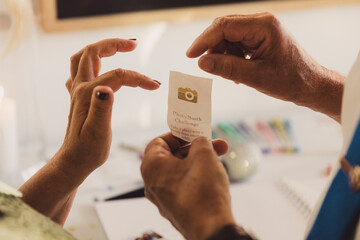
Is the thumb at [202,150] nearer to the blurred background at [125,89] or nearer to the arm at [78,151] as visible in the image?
the arm at [78,151]

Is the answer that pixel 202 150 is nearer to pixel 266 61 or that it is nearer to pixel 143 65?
pixel 266 61

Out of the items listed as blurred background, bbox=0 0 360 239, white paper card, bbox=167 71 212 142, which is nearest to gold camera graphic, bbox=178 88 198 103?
white paper card, bbox=167 71 212 142

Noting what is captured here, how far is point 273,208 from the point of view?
3.54 feet

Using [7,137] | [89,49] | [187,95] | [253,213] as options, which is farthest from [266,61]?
[7,137]

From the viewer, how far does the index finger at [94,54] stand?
785mm

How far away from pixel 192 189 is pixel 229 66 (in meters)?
0.26

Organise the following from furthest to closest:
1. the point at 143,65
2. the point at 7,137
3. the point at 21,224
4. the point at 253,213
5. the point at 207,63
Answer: the point at 143,65
the point at 7,137
the point at 253,213
the point at 207,63
the point at 21,224

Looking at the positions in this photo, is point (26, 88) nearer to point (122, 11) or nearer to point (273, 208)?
point (122, 11)

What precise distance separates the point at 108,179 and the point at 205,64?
20.7 inches

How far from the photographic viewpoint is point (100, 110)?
0.68 meters

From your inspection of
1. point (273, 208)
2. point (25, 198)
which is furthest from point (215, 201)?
point (273, 208)

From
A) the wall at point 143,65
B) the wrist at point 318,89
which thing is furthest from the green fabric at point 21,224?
the wall at point 143,65

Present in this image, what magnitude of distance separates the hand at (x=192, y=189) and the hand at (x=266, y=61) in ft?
0.58

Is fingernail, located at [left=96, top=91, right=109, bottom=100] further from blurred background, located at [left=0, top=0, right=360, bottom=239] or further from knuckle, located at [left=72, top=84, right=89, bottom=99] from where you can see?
blurred background, located at [left=0, top=0, right=360, bottom=239]
